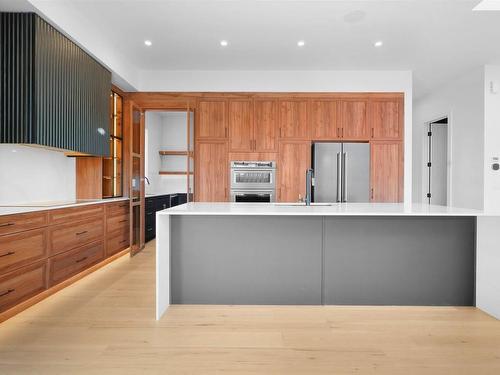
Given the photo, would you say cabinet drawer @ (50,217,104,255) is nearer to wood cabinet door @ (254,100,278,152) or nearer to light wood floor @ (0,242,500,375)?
light wood floor @ (0,242,500,375)

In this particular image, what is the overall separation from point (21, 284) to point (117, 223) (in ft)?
6.10

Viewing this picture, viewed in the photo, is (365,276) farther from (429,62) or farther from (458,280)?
(429,62)

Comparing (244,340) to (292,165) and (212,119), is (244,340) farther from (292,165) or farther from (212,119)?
(212,119)

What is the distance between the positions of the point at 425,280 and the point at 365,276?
50 centimetres

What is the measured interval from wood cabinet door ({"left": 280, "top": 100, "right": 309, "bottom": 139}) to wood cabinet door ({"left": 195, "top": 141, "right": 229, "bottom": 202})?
99cm

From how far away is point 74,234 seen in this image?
3256 mm

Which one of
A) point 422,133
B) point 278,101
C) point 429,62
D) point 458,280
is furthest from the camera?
point 422,133

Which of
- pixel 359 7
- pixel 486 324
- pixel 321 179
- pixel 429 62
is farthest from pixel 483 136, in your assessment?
pixel 486 324

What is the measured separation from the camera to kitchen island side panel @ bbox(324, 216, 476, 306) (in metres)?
2.62

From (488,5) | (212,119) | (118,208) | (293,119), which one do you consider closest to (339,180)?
(293,119)

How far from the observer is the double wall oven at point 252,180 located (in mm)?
4949

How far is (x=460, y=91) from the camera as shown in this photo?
5434 mm

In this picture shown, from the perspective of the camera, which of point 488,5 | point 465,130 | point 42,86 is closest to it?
point 42,86

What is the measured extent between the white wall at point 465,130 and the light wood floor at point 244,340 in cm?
342
